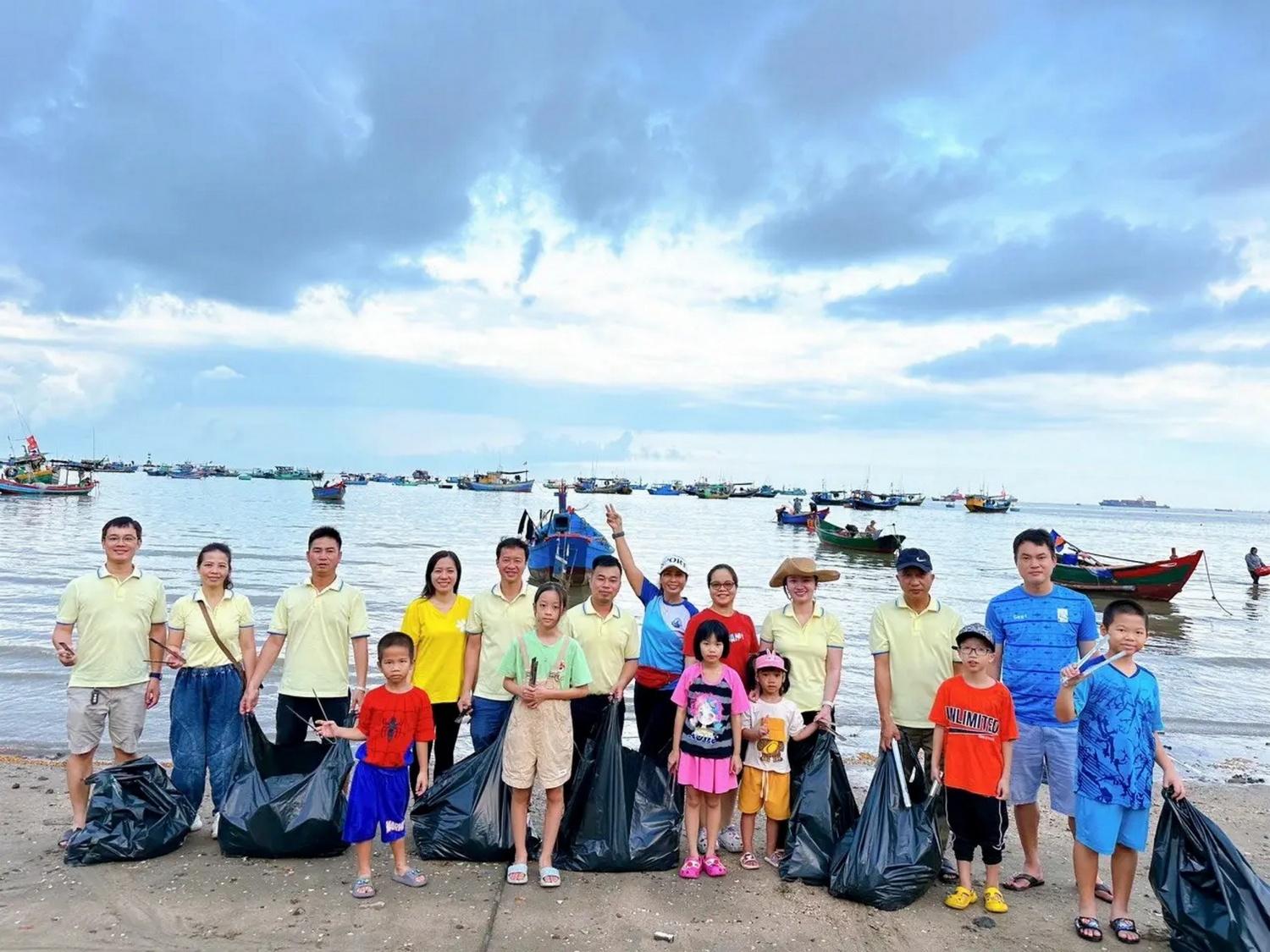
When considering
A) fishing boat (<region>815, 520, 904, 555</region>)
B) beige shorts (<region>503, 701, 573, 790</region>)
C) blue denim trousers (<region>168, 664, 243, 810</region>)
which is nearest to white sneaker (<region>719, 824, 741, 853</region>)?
beige shorts (<region>503, 701, 573, 790</region>)

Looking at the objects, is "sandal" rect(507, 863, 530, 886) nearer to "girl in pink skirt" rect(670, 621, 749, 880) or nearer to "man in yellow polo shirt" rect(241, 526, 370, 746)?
"girl in pink skirt" rect(670, 621, 749, 880)

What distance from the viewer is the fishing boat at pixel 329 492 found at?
62.4 m

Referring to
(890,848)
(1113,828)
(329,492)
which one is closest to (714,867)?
(890,848)

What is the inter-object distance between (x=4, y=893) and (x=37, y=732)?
14.6 feet

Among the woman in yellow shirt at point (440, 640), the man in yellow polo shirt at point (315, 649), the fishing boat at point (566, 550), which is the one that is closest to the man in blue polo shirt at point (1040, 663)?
the woman in yellow shirt at point (440, 640)

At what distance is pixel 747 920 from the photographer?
11.7 feet

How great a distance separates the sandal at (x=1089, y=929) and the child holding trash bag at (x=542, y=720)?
2.43 m

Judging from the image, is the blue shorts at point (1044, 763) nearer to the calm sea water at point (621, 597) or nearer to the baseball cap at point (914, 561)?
the baseball cap at point (914, 561)

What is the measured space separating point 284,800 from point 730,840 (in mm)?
2345

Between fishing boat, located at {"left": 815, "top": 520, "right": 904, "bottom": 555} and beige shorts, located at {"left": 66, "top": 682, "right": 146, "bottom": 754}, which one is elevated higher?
beige shorts, located at {"left": 66, "top": 682, "right": 146, "bottom": 754}

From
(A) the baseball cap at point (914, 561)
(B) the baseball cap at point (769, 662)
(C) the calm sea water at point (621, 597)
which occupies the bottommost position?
(C) the calm sea water at point (621, 597)

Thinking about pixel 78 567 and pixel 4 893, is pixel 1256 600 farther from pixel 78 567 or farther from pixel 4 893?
pixel 78 567

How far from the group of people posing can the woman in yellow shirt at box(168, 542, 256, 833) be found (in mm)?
10

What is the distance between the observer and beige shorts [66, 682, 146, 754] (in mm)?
3934
